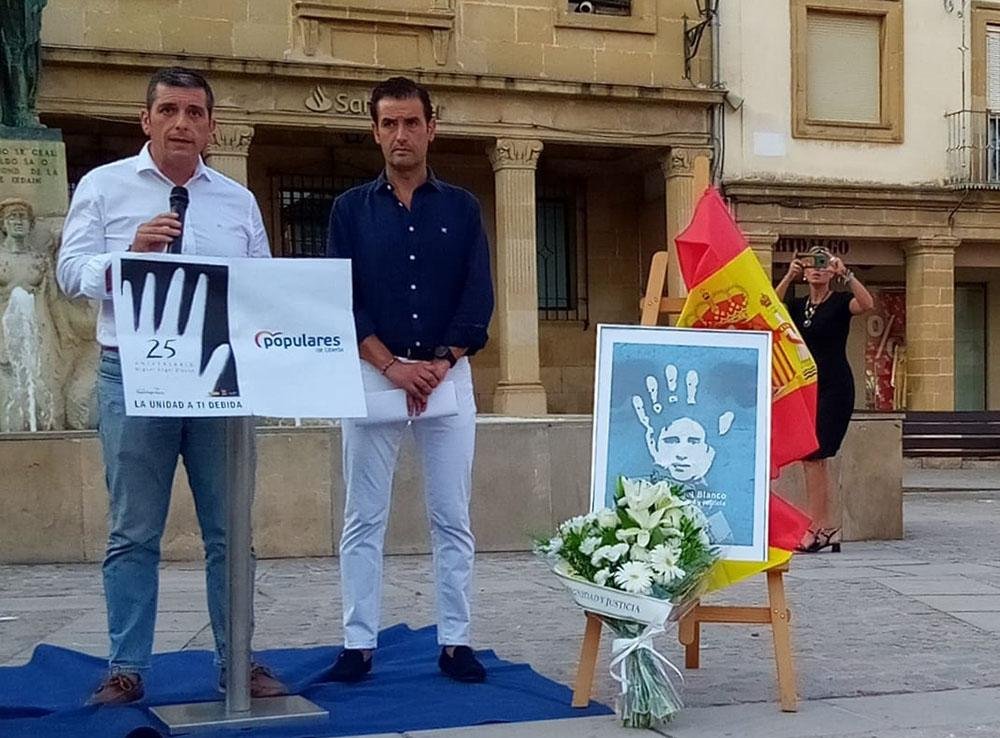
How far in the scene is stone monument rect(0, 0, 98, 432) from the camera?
28.2 feet

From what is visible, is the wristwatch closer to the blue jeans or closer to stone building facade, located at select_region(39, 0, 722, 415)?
the blue jeans

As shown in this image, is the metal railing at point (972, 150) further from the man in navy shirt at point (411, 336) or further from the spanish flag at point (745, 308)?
the man in navy shirt at point (411, 336)

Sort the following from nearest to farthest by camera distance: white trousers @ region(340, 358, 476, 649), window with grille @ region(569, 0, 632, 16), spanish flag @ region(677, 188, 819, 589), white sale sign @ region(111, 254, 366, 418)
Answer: white sale sign @ region(111, 254, 366, 418), white trousers @ region(340, 358, 476, 649), spanish flag @ region(677, 188, 819, 589), window with grille @ region(569, 0, 632, 16)

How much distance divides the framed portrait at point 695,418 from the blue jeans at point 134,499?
1.29 meters

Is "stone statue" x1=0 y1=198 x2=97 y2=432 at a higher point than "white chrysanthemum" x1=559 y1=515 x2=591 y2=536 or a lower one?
higher

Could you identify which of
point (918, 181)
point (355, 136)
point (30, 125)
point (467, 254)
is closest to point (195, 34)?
point (355, 136)

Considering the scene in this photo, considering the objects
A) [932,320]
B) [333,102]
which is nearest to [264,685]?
[333,102]

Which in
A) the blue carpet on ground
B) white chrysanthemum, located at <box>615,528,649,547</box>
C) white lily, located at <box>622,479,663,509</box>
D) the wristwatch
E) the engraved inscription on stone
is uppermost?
the engraved inscription on stone

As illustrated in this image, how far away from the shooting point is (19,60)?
32.4 feet

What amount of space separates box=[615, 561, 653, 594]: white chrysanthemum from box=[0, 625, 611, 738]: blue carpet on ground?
1.55 ft

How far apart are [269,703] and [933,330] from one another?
20484 millimetres

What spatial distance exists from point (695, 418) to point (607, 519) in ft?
1.82

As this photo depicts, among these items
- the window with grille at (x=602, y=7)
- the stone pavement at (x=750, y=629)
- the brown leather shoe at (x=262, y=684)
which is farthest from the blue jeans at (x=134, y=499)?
the window with grille at (x=602, y=7)

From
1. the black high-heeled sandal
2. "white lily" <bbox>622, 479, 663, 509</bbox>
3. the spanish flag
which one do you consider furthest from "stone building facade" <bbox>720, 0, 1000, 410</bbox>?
"white lily" <bbox>622, 479, 663, 509</bbox>
